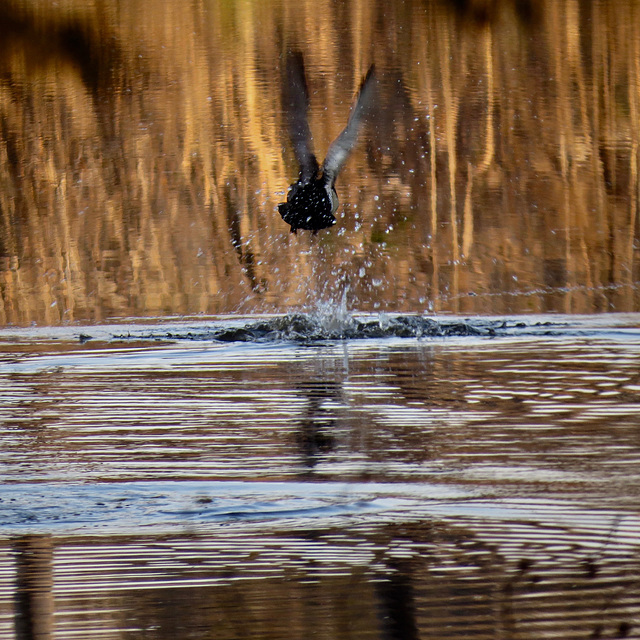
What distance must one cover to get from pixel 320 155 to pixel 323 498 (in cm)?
1319

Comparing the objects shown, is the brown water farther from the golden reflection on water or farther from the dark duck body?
the dark duck body

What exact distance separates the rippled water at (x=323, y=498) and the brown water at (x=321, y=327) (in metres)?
0.02

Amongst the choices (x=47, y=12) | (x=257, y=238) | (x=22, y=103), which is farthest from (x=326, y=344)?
(x=47, y=12)

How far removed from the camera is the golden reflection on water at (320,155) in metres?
13.0

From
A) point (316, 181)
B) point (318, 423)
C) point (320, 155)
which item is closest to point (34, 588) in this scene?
point (318, 423)

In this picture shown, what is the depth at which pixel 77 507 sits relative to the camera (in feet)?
15.1

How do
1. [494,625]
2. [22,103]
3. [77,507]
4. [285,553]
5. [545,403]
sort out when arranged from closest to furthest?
[494,625], [285,553], [77,507], [545,403], [22,103]

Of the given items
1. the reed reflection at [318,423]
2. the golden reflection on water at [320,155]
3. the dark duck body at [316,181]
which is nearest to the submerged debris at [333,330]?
the dark duck body at [316,181]

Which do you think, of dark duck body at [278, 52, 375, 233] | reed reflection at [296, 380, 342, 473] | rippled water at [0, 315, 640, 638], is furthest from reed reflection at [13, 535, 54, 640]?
dark duck body at [278, 52, 375, 233]

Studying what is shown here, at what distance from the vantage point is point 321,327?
1016 centimetres

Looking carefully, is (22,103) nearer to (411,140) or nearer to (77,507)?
(411,140)

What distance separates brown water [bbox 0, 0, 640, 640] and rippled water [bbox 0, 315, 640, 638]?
0.02m

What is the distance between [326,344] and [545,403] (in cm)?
325

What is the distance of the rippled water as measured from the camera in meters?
3.47
